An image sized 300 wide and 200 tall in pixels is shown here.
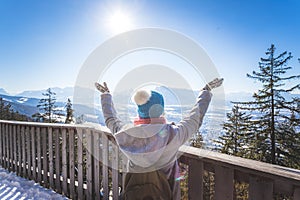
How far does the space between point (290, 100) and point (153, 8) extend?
16128 millimetres

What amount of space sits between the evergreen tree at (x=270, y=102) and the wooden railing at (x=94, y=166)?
1519 cm

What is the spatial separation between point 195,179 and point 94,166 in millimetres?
1334

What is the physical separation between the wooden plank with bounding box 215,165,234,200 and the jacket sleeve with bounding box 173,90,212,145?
30 centimetres

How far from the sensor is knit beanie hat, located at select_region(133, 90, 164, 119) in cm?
136

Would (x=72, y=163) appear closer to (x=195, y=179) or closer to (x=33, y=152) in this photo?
(x=33, y=152)

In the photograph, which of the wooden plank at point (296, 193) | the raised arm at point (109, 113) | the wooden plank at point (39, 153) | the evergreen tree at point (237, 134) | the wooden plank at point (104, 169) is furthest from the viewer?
the evergreen tree at point (237, 134)

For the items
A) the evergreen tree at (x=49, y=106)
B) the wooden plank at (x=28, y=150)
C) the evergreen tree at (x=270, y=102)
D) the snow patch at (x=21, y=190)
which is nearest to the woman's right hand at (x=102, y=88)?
the snow patch at (x=21, y=190)

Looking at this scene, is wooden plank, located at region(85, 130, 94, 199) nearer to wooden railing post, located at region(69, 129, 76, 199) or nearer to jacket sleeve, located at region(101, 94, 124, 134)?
wooden railing post, located at region(69, 129, 76, 199)

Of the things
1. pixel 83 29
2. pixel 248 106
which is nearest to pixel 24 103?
pixel 248 106

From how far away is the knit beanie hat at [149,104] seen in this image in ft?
4.47

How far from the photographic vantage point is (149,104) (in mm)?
1372

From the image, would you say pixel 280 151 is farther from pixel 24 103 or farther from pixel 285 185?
pixel 24 103

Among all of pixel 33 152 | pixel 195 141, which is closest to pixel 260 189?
pixel 195 141

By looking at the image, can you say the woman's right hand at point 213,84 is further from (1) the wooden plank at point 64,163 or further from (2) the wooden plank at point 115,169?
(1) the wooden plank at point 64,163
